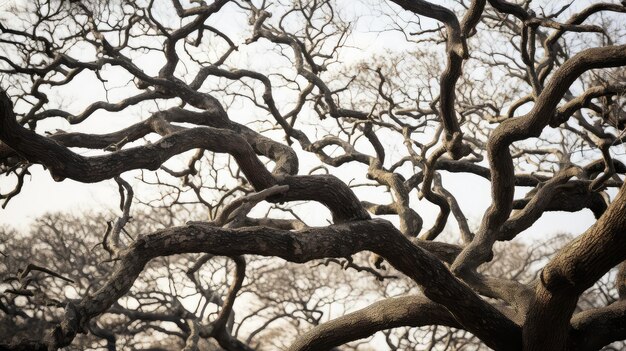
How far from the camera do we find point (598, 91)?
5.68 metres

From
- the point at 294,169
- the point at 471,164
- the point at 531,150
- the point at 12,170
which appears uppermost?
the point at 531,150

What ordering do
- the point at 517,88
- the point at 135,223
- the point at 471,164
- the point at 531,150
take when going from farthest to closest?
the point at 135,223, the point at 517,88, the point at 531,150, the point at 471,164

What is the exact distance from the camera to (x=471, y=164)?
7.65 m

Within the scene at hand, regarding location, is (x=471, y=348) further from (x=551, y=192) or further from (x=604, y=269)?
(x=604, y=269)

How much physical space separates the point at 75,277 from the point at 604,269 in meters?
12.9

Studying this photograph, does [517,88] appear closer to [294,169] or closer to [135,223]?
[294,169]

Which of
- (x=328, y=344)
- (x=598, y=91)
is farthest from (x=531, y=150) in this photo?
(x=328, y=344)

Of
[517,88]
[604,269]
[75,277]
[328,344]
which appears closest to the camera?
[604,269]

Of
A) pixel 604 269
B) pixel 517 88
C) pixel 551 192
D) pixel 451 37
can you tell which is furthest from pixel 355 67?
pixel 604 269

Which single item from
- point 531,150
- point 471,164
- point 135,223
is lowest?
point 471,164

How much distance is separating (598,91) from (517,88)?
16.5ft

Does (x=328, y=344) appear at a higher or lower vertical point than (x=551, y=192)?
lower

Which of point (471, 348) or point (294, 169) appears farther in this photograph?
point (471, 348)

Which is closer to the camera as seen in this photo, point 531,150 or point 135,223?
point 531,150
